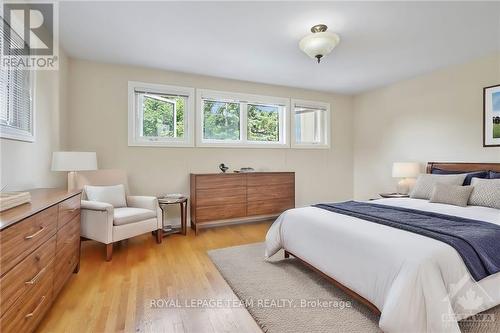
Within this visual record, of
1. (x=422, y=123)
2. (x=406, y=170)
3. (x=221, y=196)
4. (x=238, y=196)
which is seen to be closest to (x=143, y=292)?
(x=221, y=196)

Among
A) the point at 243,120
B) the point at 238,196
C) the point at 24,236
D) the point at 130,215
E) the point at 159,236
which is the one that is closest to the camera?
the point at 24,236

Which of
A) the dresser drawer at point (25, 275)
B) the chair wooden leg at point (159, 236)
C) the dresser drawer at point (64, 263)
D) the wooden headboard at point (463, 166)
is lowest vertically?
the chair wooden leg at point (159, 236)

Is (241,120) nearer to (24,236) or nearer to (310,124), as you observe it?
(310,124)

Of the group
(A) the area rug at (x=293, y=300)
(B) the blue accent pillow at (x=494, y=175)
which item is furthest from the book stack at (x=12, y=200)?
(B) the blue accent pillow at (x=494, y=175)

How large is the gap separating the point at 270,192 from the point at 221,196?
2.90 feet

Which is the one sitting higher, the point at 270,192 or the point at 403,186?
the point at 403,186

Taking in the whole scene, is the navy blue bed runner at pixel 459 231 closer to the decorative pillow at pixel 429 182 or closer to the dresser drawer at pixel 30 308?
the decorative pillow at pixel 429 182

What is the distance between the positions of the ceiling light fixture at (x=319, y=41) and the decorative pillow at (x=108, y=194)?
2846 mm

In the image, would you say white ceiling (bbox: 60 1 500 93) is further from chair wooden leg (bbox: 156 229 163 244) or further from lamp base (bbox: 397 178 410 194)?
chair wooden leg (bbox: 156 229 163 244)

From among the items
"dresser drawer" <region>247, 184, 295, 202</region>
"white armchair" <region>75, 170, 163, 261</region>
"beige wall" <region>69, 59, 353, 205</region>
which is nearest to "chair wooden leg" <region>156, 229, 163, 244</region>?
"white armchair" <region>75, 170, 163, 261</region>

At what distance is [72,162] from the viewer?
2.65 m

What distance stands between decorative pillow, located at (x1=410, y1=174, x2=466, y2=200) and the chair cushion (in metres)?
3.50

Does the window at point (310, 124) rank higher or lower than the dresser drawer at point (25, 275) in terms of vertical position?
higher

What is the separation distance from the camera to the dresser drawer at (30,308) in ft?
3.81
